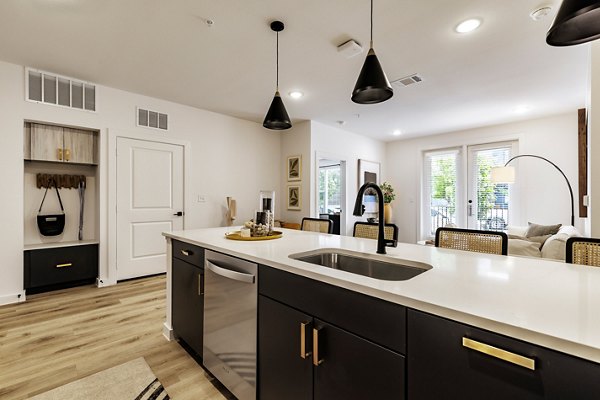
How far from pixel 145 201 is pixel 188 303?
2.54 metres

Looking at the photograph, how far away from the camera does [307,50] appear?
2.80 metres

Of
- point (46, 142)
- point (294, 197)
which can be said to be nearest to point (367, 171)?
point (294, 197)

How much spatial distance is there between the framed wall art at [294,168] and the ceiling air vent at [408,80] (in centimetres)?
224

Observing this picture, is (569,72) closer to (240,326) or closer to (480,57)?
(480,57)

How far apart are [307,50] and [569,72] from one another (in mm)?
2989

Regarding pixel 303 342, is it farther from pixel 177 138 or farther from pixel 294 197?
pixel 294 197

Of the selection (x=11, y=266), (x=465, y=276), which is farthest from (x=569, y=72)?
(x=11, y=266)

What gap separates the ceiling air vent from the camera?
3.34 metres

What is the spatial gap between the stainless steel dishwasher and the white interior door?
268 centimetres

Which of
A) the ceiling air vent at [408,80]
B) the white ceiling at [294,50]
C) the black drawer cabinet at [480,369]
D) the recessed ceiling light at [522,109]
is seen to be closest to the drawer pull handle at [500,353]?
the black drawer cabinet at [480,369]

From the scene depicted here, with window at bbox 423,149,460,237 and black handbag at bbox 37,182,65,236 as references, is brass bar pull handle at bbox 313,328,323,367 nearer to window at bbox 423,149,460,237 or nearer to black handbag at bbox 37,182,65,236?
black handbag at bbox 37,182,65,236

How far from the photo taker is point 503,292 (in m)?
0.88

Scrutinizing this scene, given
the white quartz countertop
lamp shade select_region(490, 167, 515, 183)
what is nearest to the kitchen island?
the white quartz countertop

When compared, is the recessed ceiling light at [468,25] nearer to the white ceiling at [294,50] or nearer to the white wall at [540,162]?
the white ceiling at [294,50]
